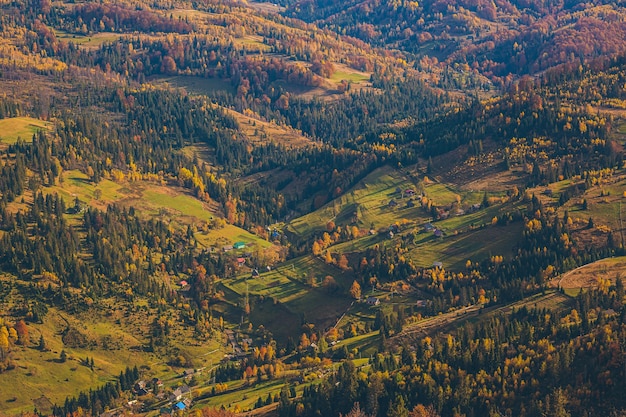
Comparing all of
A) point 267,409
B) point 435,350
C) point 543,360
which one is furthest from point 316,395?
point 543,360

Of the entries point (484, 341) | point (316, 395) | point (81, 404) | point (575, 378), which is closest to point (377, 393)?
point (316, 395)

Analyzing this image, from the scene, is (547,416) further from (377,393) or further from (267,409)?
(267,409)

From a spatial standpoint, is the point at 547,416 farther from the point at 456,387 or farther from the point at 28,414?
the point at 28,414

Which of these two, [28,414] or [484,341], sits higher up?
[484,341]

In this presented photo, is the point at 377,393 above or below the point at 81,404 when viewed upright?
above

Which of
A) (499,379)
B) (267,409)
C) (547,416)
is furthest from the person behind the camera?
(267,409)

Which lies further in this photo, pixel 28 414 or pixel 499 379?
pixel 28 414

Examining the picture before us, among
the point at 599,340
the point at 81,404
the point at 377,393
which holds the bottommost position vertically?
the point at 81,404

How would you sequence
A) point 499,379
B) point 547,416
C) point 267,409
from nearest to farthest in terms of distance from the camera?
point 547,416 → point 499,379 → point 267,409

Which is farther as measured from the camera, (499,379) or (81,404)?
(81,404)
